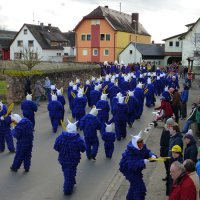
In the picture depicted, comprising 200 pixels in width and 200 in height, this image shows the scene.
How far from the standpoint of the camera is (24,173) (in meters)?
10.7

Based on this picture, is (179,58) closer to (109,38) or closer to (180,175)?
(109,38)

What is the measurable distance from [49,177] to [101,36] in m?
51.9

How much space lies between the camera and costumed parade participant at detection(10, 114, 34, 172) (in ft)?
34.4

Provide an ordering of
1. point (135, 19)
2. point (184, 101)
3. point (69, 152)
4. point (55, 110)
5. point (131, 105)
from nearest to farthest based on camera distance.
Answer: point (69, 152) < point (55, 110) < point (131, 105) < point (184, 101) < point (135, 19)

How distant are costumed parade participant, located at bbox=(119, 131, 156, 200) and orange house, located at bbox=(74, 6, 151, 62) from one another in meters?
52.5

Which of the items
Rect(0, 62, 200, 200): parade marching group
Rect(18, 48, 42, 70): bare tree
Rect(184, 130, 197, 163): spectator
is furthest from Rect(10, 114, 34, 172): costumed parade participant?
Rect(18, 48, 42, 70): bare tree

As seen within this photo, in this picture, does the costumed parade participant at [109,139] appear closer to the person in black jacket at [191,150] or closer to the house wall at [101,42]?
the person in black jacket at [191,150]

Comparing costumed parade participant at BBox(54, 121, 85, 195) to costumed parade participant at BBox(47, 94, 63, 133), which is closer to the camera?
costumed parade participant at BBox(54, 121, 85, 195)

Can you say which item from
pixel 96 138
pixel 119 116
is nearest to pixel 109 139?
pixel 96 138

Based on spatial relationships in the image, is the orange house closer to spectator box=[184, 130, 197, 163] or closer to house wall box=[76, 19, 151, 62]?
house wall box=[76, 19, 151, 62]

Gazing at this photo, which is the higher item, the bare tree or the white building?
the white building

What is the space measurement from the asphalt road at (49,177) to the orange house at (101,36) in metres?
47.5

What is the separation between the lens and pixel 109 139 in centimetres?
1200

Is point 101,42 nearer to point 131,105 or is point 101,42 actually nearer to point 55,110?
point 131,105
